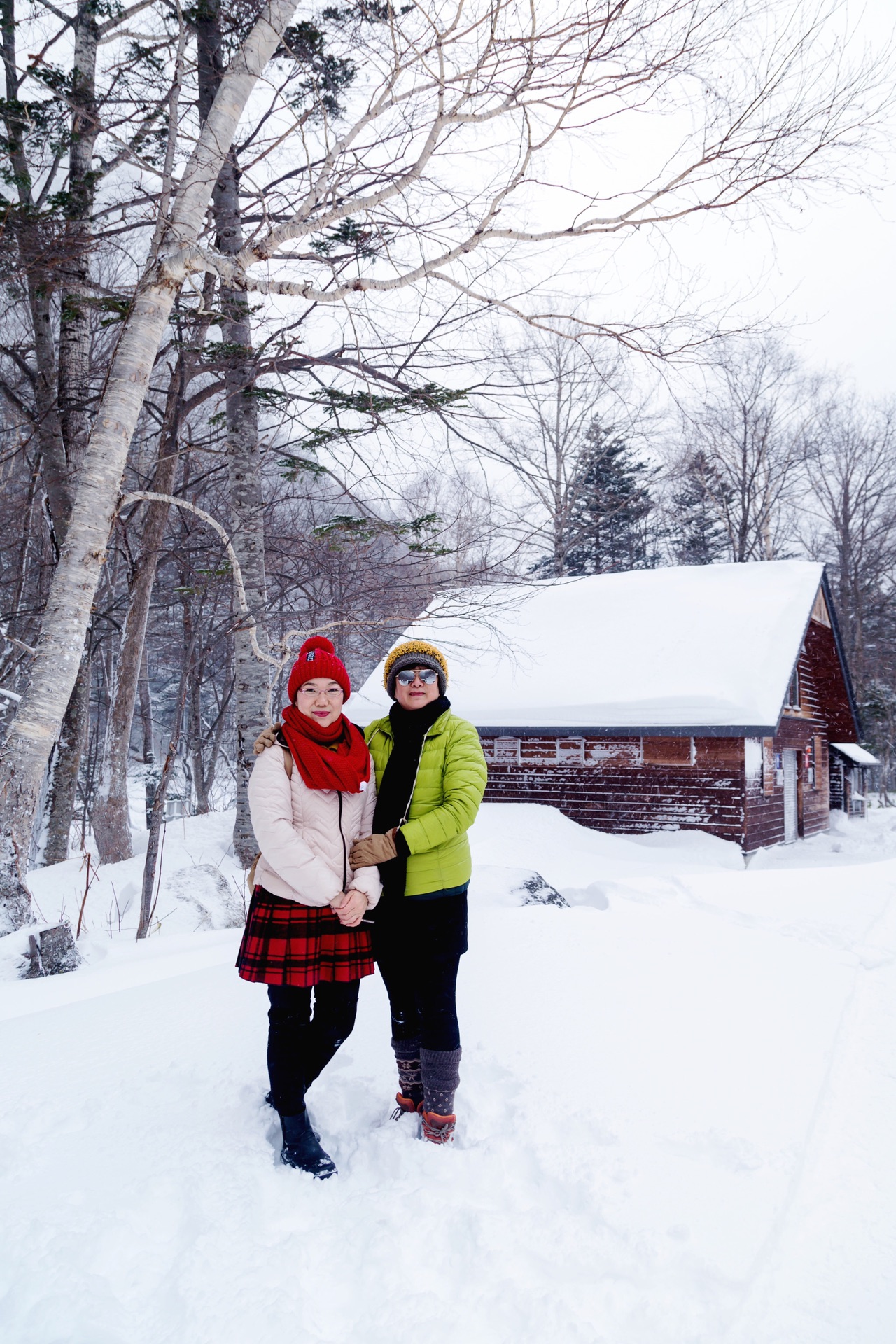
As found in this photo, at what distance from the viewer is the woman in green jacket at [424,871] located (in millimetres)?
2512

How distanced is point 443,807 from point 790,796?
14051 mm

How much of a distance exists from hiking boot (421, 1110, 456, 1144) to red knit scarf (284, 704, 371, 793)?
1.10 metres

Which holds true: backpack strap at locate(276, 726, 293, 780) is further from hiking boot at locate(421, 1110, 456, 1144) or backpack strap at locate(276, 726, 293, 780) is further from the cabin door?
the cabin door

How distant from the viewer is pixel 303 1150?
2322 mm

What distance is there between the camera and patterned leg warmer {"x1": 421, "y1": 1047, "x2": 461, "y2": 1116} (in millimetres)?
2492

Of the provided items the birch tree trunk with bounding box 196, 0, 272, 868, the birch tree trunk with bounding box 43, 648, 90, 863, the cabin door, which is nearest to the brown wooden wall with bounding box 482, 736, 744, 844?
the cabin door

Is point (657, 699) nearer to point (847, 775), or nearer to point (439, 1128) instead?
point (439, 1128)

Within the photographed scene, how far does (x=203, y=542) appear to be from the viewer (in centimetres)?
1270

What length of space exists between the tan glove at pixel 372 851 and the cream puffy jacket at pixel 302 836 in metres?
0.02

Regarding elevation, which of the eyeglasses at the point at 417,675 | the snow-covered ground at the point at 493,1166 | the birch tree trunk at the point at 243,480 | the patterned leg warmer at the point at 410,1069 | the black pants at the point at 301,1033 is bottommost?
the snow-covered ground at the point at 493,1166

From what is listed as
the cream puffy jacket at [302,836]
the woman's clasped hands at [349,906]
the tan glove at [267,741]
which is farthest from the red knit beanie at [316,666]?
the woman's clasped hands at [349,906]

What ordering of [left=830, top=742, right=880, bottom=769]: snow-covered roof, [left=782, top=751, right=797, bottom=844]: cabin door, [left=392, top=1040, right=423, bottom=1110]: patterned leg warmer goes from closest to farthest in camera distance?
1. [left=392, top=1040, right=423, bottom=1110]: patterned leg warmer
2. [left=782, top=751, right=797, bottom=844]: cabin door
3. [left=830, top=742, right=880, bottom=769]: snow-covered roof

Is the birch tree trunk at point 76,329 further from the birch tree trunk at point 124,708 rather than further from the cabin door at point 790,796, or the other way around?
the cabin door at point 790,796

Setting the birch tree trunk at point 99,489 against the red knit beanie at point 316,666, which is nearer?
the red knit beanie at point 316,666
